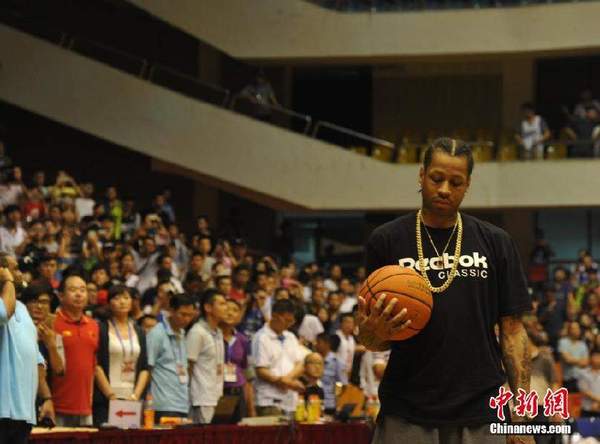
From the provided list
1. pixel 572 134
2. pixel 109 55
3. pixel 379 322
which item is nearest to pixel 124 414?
pixel 379 322

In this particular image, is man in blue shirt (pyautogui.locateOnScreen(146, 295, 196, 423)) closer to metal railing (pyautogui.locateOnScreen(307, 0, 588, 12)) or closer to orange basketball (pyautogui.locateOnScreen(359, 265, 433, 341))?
orange basketball (pyautogui.locateOnScreen(359, 265, 433, 341))

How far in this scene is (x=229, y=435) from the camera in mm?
11656

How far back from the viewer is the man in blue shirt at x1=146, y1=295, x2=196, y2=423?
12719 mm

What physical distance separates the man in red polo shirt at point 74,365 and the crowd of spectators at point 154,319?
1 cm

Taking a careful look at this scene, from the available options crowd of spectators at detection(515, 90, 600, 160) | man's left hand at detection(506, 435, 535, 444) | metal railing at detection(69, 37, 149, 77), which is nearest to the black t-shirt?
man's left hand at detection(506, 435, 535, 444)

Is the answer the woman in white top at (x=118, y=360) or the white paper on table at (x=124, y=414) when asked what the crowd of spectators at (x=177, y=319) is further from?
the white paper on table at (x=124, y=414)

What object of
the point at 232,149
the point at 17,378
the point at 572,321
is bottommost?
the point at 17,378

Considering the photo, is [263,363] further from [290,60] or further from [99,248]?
[290,60]

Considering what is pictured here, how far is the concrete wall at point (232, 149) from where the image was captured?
26.0 meters

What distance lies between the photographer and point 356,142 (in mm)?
28859

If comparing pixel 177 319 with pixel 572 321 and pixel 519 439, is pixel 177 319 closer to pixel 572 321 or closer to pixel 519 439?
pixel 519 439

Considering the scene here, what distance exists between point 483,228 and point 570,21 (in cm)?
2153

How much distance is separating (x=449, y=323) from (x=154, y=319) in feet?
26.9

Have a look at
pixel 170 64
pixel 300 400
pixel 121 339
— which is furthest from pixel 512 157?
pixel 121 339
